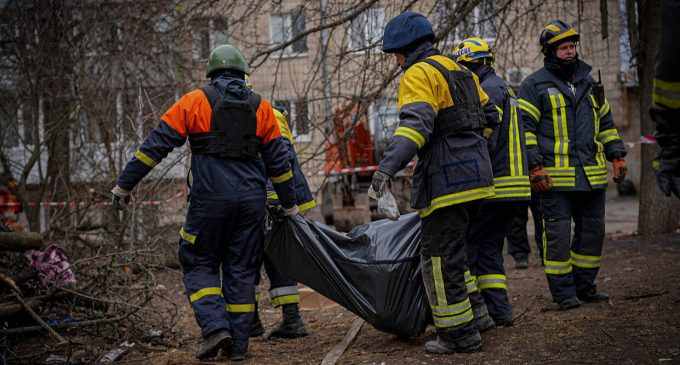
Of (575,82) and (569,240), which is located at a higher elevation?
(575,82)

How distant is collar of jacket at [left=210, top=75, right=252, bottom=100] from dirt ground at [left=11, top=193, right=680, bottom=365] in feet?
5.59

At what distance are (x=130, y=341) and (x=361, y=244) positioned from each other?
1.96 meters

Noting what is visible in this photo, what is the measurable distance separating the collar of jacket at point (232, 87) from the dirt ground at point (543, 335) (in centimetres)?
170

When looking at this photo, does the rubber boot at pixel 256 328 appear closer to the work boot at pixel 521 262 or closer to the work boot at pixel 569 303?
the work boot at pixel 569 303

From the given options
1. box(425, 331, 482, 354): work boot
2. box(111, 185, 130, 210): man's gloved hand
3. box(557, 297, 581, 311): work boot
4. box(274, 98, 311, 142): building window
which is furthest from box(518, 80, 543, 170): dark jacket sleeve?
box(274, 98, 311, 142): building window

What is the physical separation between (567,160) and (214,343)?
8.94 feet

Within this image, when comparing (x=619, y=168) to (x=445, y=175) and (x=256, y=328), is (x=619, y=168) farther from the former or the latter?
(x=256, y=328)

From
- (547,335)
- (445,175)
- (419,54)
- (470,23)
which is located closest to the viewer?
(445,175)

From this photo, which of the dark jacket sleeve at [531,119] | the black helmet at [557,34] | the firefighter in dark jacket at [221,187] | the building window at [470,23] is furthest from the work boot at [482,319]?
the building window at [470,23]

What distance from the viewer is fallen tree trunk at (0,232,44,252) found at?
5.62 metres

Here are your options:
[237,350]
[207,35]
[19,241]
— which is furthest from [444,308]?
[207,35]

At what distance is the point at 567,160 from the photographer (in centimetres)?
562

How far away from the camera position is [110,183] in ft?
30.9

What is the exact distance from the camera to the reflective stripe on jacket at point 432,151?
174 inches
